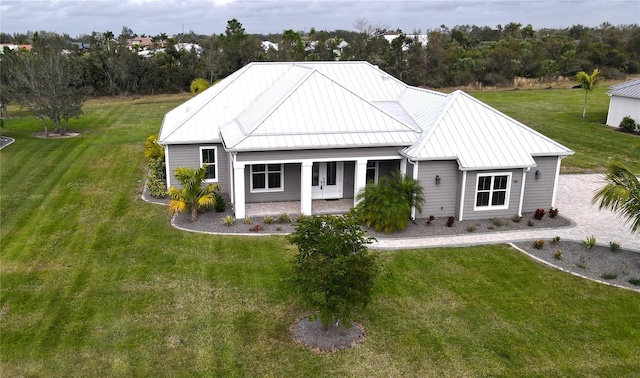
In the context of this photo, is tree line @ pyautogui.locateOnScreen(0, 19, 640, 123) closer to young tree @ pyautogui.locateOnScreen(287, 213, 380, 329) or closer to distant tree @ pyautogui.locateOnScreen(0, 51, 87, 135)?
distant tree @ pyautogui.locateOnScreen(0, 51, 87, 135)

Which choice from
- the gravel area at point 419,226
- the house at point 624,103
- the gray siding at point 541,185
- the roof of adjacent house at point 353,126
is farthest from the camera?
the house at point 624,103

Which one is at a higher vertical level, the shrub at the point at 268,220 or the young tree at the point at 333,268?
the young tree at the point at 333,268

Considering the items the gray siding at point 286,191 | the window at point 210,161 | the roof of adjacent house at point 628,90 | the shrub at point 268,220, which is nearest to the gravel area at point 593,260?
the shrub at point 268,220

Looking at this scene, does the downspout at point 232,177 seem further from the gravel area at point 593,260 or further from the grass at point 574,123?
the grass at point 574,123

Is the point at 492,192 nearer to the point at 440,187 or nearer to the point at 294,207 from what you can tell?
the point at 440,187

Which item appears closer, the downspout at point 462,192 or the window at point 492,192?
the downspout at point 462,192

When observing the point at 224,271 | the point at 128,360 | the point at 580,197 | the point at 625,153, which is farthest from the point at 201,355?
the point at 625,153

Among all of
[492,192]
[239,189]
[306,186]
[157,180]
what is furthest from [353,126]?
[157,180]
